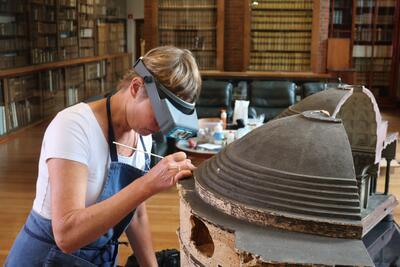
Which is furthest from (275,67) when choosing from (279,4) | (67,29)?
(67,29)

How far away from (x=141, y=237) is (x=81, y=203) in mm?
620

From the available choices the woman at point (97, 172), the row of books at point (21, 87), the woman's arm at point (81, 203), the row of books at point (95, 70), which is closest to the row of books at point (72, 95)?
the row of books at point (95, 70)

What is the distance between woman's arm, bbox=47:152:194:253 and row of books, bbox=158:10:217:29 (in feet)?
27.1

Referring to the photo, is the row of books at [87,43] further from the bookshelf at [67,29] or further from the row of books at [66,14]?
→ the row of books at [66,14]

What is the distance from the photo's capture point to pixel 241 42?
9.45 meters

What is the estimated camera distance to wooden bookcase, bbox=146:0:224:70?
9.36 metres

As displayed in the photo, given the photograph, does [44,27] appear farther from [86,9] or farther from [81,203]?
[81,203]

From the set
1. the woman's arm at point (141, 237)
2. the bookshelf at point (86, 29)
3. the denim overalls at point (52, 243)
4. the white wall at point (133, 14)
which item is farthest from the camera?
the white wall at point (133, 14)

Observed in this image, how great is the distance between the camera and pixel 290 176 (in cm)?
135

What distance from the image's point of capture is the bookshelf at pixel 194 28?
30.7ft

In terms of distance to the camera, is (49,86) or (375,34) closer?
(49,86)

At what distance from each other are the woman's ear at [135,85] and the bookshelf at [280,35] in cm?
803

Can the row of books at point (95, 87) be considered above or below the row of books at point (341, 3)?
below

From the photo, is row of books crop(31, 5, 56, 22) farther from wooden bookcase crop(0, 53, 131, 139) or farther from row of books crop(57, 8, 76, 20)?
wooden bookcase crop(0, 53, 131, 139)
